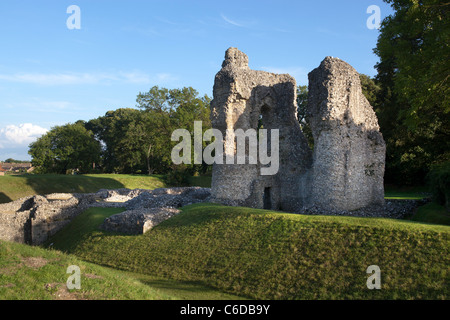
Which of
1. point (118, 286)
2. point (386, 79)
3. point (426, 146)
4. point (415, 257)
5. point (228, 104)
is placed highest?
point (386, 79)

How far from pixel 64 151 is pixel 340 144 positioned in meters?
42.2

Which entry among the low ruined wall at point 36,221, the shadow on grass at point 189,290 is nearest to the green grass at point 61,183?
the low ruined wall at point 36,221

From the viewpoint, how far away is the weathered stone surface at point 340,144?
1755cm

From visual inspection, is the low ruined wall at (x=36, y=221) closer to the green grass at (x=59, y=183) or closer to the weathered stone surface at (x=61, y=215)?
the weathered stone surface at (x=61, y=215)

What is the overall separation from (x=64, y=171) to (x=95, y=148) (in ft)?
17.7

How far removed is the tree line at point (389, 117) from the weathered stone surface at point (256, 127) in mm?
5984

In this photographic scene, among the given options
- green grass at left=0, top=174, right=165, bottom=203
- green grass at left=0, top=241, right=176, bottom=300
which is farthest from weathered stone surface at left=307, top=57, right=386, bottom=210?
green grass at left=0, top=174, right=165, bottom=203

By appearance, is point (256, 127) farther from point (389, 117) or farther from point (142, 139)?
point (142, 139)

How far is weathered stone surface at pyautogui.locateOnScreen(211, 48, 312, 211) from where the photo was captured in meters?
20.3


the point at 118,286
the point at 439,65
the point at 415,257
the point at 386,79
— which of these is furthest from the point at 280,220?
the point at 386,79

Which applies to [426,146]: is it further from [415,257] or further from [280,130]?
[415,257]

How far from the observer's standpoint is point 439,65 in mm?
13820

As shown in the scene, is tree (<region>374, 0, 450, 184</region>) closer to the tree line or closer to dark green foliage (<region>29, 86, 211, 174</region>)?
the tree line

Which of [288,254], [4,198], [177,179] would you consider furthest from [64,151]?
[288,254]
